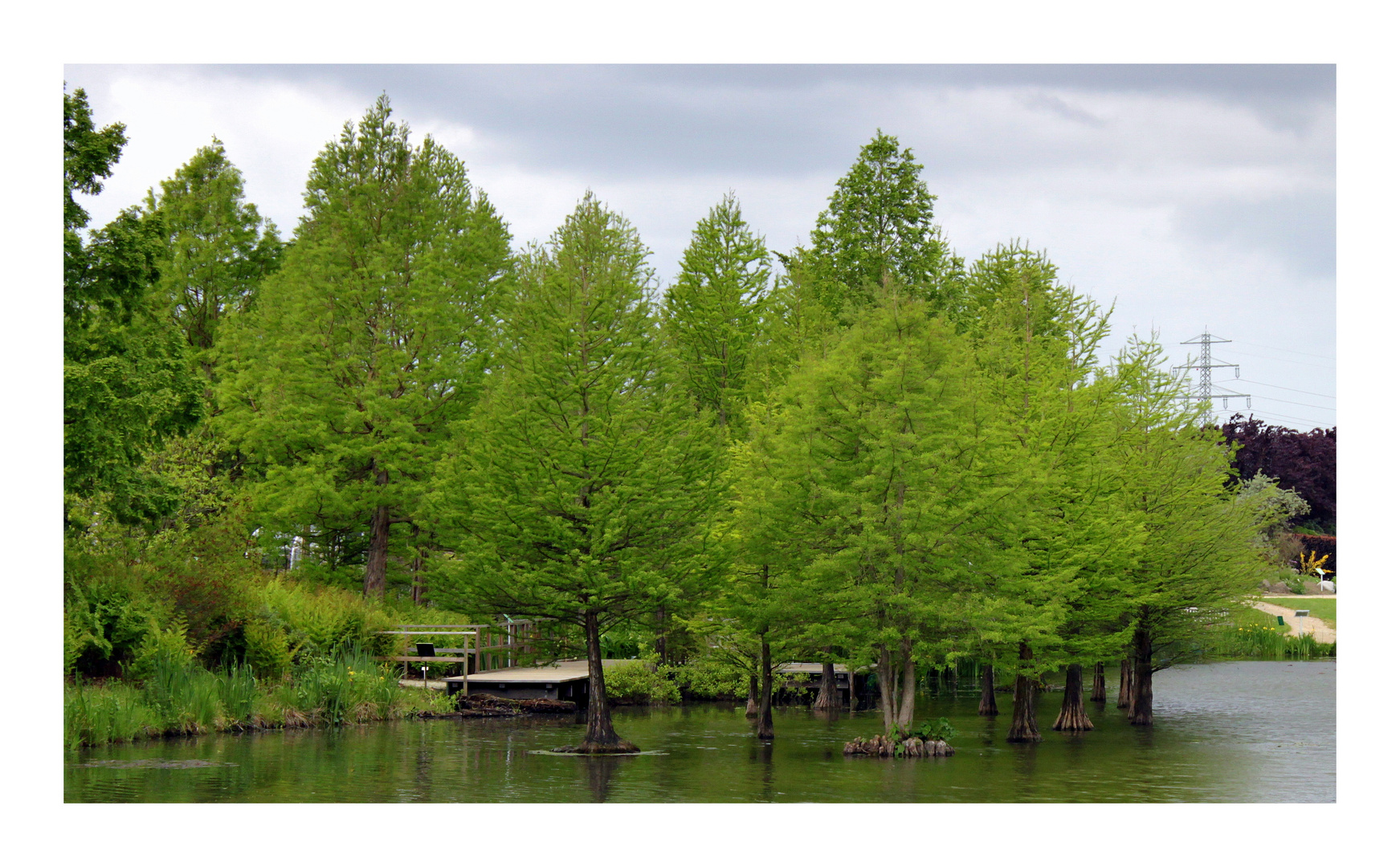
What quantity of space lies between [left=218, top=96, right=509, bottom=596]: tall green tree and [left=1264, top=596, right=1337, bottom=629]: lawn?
3608 centimetres

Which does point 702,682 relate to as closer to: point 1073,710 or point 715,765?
point 1073,710

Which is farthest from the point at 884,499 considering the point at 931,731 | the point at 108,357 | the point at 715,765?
the point at 108,357

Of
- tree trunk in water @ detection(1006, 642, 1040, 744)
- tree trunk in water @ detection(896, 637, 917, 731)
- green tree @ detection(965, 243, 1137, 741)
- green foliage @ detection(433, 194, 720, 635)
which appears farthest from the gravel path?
green foliage @ detection(433, 194, 720, 635)

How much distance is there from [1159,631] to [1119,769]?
1022 centimetres

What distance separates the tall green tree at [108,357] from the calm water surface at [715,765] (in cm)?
437

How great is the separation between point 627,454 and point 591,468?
73cm

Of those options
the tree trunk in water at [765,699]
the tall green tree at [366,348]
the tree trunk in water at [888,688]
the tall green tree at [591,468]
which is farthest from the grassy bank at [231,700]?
the tree trunk in water at [888,688]

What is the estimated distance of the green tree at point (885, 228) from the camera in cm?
4150

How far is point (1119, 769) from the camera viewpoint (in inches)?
828

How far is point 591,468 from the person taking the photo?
2233cm

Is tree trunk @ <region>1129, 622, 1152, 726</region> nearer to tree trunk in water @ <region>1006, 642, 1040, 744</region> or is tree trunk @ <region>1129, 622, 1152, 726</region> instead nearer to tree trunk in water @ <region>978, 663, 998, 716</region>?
tree trunk in water @ <region>978, 663, 998, 716</region>

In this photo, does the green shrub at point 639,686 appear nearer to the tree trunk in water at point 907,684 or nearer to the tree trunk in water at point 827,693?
the tree trunk in water at point 827,693
